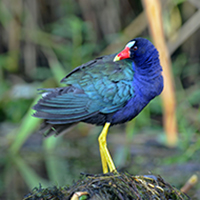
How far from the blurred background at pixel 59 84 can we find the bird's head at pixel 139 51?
4.48ft

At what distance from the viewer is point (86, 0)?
6180mm

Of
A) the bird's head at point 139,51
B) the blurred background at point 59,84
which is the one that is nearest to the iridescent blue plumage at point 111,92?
the bird's head at point 139,51

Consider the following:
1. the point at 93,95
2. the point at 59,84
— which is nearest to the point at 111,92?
the point at 93,95

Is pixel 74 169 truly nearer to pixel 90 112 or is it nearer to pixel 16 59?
pixel 90 112

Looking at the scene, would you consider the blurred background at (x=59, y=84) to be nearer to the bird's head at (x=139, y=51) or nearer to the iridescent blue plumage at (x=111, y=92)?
the iridescent blue plumage at (x=111, y=92)

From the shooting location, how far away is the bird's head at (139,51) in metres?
2.82

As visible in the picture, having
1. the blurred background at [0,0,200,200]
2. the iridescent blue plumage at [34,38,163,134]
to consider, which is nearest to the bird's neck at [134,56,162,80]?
the iridescent blue plumage at [34,38,163,134]

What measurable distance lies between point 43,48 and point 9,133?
5.61ft

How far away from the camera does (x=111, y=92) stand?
281cm

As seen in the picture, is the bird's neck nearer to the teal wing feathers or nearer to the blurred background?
the teal wing feathers

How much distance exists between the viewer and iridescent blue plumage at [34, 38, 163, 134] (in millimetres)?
2791

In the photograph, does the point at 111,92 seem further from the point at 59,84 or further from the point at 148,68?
the point at 59,84

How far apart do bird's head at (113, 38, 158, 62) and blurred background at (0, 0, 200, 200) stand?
1364 mm

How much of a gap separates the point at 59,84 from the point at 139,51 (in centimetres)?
253
